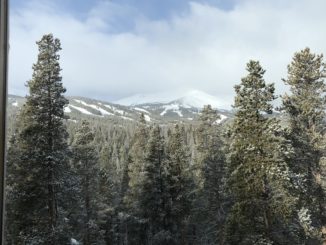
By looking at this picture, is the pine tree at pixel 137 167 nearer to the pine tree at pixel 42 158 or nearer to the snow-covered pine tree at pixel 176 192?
the snow-covered pine tree at pixel 176 192

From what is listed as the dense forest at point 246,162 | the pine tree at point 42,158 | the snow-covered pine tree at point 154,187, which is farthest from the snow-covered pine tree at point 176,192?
the pine tree at point 42,158

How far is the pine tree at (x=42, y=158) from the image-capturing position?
15.1 m

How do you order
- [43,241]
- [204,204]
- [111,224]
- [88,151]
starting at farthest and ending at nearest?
[111,224], [204,204], [88,151], [43,241]

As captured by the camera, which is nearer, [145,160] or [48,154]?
[48,154]

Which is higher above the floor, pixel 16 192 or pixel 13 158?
pixel 13 158

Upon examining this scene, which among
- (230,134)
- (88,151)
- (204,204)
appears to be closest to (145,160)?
(88,151)

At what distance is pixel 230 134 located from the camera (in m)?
16.9

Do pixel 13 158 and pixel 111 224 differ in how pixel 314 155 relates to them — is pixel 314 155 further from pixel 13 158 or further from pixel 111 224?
pixel 111 224

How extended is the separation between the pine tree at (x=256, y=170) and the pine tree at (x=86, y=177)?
1020 cm

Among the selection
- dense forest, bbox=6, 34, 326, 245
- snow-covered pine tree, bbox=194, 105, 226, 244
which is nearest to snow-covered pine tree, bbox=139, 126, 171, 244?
snow-covered pine tree, bbox=194, 105, 226, 244

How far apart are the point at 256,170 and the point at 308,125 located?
249 inches

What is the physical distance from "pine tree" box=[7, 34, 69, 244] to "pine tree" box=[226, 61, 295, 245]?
Result: 6220 millimetres

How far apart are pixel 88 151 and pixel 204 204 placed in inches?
331

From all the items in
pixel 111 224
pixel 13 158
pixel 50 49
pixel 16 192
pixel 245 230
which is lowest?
pixel 111 224
